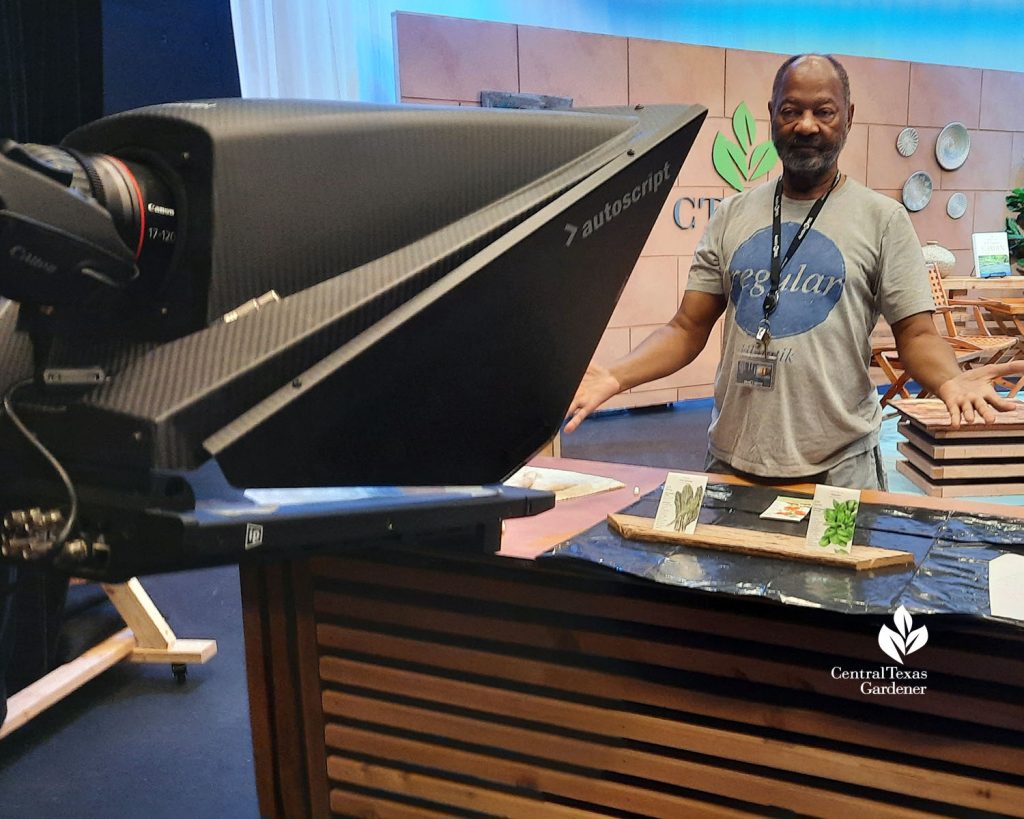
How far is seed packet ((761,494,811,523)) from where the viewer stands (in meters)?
1.27

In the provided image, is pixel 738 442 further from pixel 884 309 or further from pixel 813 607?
pixel 813 607

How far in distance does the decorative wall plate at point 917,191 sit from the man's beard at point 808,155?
584 centimetres

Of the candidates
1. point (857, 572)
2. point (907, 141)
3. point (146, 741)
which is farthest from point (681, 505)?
point (907, 141)

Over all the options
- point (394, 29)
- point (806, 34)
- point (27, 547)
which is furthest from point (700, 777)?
point (806, 34)

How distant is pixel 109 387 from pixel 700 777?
90 cm

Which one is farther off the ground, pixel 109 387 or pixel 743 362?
pixel 109 387

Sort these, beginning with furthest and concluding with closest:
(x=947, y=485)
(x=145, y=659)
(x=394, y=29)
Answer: (x=394, y=29) < (x=947, y=485) < (x=145, y=659)

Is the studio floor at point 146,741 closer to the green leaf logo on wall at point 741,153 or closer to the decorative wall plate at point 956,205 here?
the green leaf logo on wall at point 741,153

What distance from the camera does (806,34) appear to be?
6.99 m

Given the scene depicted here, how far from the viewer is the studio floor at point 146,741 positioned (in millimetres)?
1902

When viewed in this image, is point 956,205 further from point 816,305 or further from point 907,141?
point 816,305

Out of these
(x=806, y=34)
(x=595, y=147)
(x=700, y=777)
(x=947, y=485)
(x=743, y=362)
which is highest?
(x=806, y=34)

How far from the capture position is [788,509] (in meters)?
1.31

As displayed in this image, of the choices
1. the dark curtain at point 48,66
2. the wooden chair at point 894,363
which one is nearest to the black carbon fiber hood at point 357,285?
the dark curtain at point 48,66
